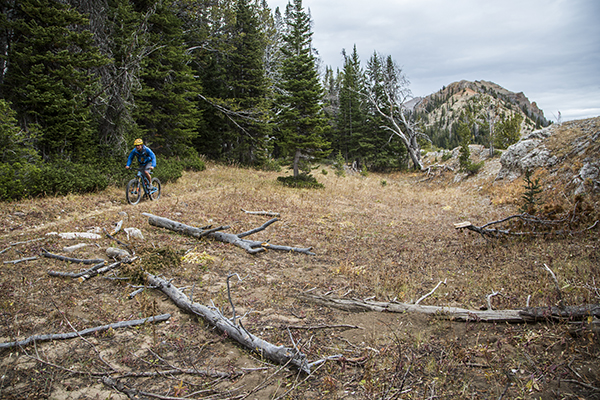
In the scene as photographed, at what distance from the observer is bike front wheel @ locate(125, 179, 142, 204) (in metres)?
12.1

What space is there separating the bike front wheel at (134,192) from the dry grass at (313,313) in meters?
0.77

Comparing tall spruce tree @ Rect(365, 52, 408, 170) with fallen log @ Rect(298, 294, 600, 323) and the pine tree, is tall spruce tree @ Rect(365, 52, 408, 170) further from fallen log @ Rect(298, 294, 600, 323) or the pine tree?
fallen log @ Rect(298, 294, 600, 323)

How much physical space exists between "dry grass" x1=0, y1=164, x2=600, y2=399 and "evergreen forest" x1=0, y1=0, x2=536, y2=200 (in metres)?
3.94

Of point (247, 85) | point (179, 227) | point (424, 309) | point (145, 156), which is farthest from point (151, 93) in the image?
point (424, 309)

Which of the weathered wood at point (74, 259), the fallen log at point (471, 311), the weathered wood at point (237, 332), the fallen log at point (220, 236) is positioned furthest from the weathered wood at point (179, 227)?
the fallen log at point (471, 311)

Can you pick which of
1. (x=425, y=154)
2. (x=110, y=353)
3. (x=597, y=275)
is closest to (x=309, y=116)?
(x=597, y=275)

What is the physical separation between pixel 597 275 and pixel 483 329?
317cm

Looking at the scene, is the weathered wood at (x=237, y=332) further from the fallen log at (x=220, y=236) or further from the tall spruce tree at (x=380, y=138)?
the tall spruce tree at (x=380, y=138)

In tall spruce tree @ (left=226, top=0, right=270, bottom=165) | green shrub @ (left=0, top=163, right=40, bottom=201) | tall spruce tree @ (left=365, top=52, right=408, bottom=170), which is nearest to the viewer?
green shrub @ (left=0, top=163, right=40, bottom=201)

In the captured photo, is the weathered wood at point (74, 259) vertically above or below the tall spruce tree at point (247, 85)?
below

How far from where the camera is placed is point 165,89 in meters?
21.3

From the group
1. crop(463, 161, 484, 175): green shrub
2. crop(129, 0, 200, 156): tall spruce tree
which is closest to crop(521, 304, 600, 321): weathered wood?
crop(129, 0, 200, 156): tall spruce tree

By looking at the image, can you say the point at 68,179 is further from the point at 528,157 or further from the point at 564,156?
the point at 528,157

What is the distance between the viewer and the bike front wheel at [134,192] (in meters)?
12.1
